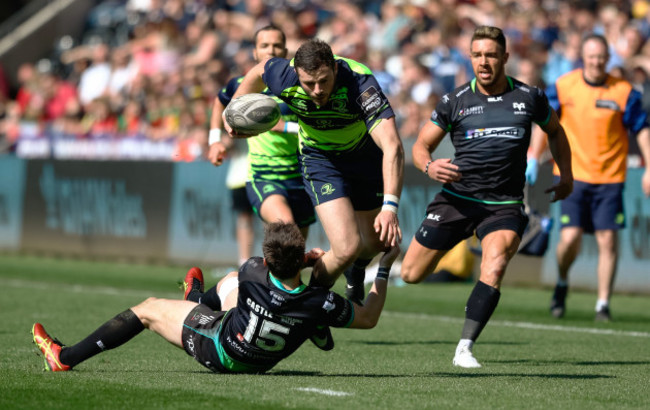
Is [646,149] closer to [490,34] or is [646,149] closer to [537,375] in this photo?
[490,34]

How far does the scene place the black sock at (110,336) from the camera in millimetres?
7160

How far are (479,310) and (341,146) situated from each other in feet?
5.54

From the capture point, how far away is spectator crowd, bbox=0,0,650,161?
17344 mm

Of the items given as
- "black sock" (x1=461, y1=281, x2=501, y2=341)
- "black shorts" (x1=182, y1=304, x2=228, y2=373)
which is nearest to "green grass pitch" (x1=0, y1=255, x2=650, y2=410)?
"black shorts" (x1=182, y1=304, x2=228, y2=373)

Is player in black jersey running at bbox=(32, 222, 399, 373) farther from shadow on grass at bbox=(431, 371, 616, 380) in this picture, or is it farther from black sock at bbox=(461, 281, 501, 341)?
black sock at bbox=(461, 281, 501, 341)

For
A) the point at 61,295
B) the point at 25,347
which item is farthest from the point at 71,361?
the point at 61,295

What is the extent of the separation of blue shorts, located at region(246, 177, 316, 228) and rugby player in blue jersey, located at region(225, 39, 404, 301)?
113 cm

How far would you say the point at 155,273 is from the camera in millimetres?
16750

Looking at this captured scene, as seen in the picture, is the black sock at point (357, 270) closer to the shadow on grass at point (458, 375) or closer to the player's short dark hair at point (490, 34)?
the shadow on grass at point (458, 375)

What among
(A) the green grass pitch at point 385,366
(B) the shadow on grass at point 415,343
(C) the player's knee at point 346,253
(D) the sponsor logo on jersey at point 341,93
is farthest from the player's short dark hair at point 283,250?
(B) the shadow on grass at point 415,343

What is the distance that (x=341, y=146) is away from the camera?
28.6 feet

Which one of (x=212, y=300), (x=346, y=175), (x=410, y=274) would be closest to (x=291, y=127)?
(x=346, y=175)

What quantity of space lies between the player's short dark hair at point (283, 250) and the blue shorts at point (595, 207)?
5.50m

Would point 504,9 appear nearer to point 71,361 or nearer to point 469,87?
point 469,87
